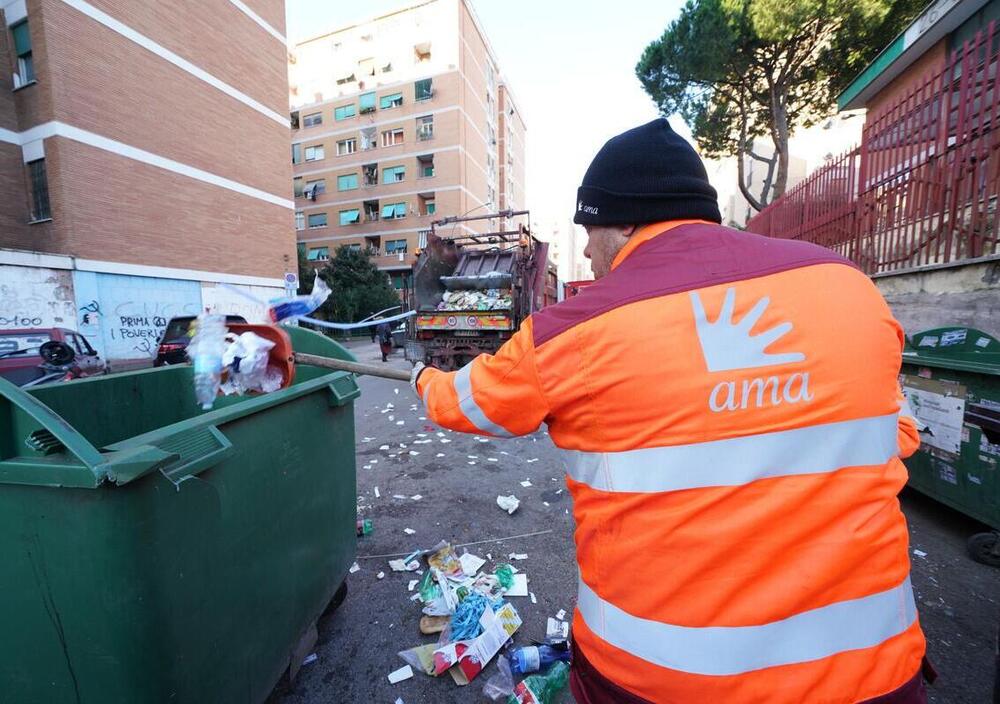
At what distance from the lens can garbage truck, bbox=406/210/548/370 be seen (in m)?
8.37

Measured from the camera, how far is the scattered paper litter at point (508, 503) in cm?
348

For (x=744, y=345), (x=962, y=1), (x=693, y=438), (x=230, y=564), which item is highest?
(x=962, y=1)

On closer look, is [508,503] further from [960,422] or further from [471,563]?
[960,422]

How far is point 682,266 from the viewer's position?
88 cm

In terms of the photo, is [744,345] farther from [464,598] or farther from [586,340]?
[464,598]

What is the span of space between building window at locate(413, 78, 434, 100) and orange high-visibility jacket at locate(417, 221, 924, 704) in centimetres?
3405

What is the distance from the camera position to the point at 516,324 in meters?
8.23

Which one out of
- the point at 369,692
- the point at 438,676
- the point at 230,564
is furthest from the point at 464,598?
the point at 230,564

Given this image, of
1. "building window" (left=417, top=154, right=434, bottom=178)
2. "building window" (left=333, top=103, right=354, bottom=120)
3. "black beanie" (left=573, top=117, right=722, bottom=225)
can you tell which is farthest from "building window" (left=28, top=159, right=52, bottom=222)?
"building window" (left=333, top=103, right=354, bottom=120)

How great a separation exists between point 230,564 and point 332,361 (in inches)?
31.7

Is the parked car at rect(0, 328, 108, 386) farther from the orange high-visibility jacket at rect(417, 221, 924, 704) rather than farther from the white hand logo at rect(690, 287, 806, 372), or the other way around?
the white hand logo at rect(690, 287, 806, 372)

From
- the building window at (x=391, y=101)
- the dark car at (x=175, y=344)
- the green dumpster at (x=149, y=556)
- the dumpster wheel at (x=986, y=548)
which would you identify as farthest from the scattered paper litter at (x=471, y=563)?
the building window at (x=391, y=101)

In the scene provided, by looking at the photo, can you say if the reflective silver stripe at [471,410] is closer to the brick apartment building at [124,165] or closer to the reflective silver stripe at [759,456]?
the reflective silver stripe at [759,456]

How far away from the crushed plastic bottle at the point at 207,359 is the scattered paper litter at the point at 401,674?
1.41 meters
